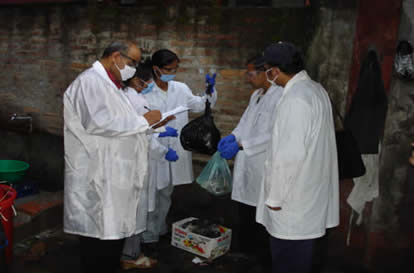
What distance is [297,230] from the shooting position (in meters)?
2.70

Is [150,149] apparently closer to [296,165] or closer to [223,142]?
[223,142]

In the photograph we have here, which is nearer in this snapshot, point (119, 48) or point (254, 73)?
point (119, 48)

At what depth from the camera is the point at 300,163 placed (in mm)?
2559

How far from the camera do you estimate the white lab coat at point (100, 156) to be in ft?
9.62

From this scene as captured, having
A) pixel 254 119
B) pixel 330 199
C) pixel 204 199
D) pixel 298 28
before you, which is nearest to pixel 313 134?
pixel 330 199

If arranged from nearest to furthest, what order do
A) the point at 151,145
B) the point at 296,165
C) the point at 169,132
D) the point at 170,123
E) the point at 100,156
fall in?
the point at 296,165, the point at 100,156, the point at 151,145, the point at 169,132, the point at 170,123

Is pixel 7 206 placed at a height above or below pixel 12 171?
above

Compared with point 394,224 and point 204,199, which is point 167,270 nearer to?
point 204,199

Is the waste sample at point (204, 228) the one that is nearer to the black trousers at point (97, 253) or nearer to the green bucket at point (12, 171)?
the black trousers at point (97, 253)

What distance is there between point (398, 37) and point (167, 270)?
10.2 ft

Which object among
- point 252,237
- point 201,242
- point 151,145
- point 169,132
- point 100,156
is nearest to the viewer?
point 100,156

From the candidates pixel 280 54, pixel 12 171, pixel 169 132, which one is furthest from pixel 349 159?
pixel 12 171

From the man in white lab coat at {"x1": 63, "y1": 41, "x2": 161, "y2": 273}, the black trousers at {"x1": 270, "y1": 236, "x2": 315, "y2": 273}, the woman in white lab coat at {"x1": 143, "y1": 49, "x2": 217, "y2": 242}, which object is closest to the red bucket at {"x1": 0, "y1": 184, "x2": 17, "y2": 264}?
the man in white lab coat at {"x1": 63, "y1": 41, "x2": 161, "y2": 273}

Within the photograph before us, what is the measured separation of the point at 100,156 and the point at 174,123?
140cm
